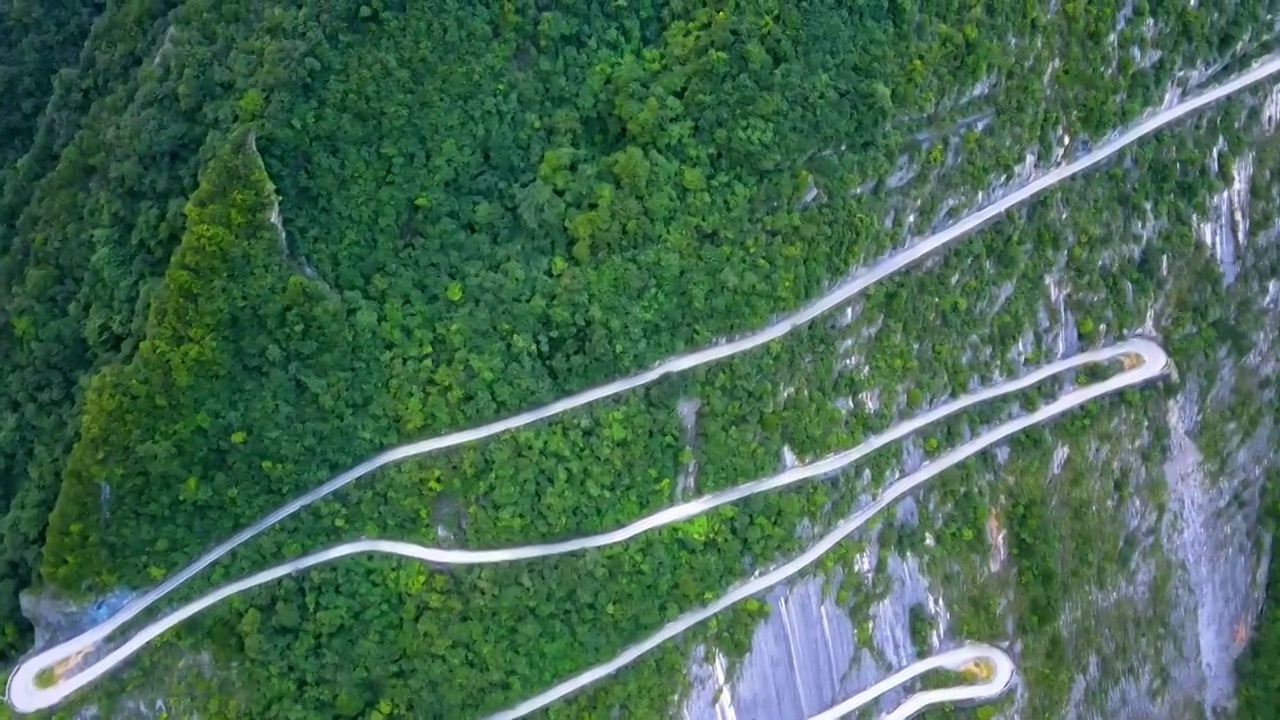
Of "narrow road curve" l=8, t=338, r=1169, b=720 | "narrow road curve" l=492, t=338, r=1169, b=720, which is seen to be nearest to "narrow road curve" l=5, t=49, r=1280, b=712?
"narrow road curve" l=8, t=338, r=1169, b=720

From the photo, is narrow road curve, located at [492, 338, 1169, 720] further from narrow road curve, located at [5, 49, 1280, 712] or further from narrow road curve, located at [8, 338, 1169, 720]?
narrow road curve, located at [5, 49, 1280, 712]

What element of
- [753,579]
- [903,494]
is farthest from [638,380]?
[903,494]

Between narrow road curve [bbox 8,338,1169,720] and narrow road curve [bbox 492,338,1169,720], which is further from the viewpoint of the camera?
narrow road curve [bbox 492,338,1169,720]

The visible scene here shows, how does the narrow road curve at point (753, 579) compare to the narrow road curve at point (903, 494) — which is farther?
the narrow road curve at point (903, 494)

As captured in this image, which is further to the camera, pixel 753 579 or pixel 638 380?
pixel 638 380

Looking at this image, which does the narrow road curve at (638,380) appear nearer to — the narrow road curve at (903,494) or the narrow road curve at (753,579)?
the narrow road curve at (753,579)

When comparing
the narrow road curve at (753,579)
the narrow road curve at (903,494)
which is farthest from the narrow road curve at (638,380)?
the narrow road curve at (903,494)

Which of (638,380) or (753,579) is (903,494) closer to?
(753,579)

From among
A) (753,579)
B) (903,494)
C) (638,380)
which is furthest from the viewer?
(903,494)
